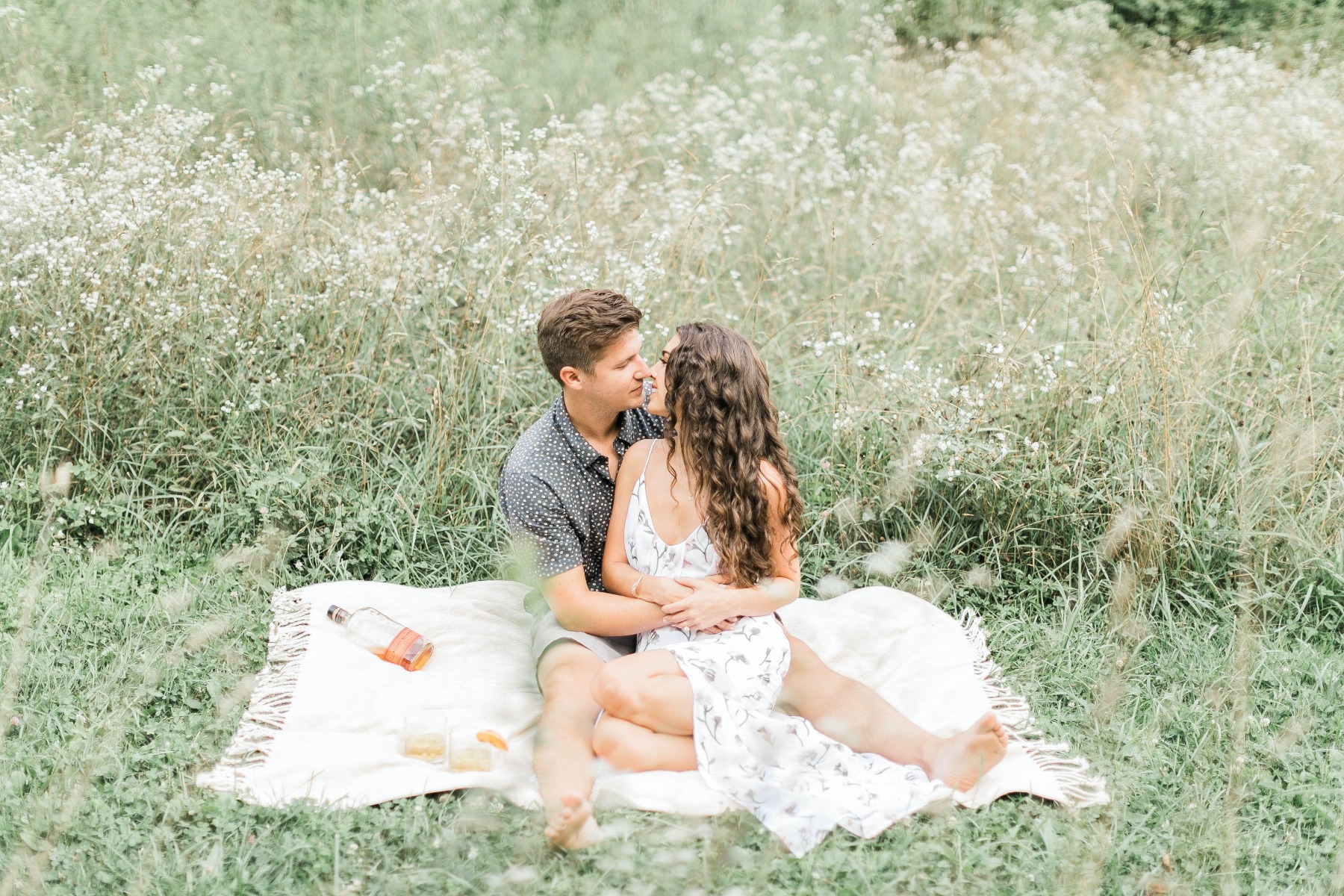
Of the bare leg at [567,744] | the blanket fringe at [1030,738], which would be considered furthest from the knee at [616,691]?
the blanket fringe at [1030,738]

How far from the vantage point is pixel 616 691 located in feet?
9.71

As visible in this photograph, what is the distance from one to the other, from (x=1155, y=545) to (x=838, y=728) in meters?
1.60

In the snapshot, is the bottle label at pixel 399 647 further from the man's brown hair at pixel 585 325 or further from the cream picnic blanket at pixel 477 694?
the man's brown hair at pixel 585 325

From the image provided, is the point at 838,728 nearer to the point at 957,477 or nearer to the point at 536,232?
the point at 957,477

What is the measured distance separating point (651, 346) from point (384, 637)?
168cm

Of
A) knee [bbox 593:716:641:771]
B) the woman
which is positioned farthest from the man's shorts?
knee [bbox 593:716:641:771]

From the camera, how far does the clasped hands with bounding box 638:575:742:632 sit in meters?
3.17

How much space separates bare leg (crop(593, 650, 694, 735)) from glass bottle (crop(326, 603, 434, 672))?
946 mm

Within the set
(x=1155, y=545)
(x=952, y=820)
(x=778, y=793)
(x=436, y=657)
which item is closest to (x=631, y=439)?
(x=436, y=657)

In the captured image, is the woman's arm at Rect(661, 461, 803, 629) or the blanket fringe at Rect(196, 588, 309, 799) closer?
the blanket fringe at Rect(196, 588, 309, 799)

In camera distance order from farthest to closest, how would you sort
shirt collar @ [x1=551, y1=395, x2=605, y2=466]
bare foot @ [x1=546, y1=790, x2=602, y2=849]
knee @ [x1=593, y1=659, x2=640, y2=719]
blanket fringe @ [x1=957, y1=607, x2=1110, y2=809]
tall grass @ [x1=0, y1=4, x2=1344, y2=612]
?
tall grass @ [x1=0, y1=4, x2=1344, y2=612] → shirt collar @ [x1=551, y1=395, x2=605, y2=466] → blanket fringe @ [x1=957, y1=607, x2=1110, y2=809] → knee @ [x1=593, y1=659, x2=640, y2=719] → bare foot @ [x1=546, y1=790, x2=602, y2=849]

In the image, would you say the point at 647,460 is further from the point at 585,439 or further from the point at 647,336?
the point at 647,336

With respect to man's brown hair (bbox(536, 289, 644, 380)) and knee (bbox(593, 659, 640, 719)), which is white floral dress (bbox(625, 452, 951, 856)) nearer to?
knee (bbox(593, 659, 640, 719))

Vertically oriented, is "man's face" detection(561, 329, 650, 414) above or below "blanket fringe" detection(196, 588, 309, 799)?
above
